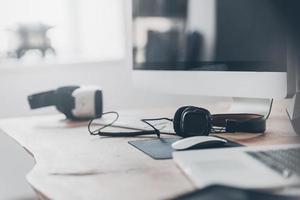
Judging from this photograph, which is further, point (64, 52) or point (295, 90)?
point (64, 52)

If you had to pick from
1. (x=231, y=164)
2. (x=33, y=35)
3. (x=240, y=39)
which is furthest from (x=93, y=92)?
(x=33, y=35)

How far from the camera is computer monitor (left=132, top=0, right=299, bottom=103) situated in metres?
1.06

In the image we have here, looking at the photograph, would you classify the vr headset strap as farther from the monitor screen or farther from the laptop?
the laptop

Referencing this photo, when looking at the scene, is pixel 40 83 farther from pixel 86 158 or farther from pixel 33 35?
pixel 86 158

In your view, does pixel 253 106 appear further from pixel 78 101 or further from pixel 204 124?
pixel 78 101

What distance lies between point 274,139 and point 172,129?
230 millimetres

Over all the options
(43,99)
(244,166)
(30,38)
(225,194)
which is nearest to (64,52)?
(30,38)

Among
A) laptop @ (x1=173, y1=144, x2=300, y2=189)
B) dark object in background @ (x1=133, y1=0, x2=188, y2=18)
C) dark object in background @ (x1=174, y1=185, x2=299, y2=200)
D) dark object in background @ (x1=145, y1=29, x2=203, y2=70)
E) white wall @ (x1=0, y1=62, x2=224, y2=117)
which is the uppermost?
dark object in background @ (x1=133, y1=0, x2=188, y2=18)

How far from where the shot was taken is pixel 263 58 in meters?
1.08

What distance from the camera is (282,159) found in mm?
763

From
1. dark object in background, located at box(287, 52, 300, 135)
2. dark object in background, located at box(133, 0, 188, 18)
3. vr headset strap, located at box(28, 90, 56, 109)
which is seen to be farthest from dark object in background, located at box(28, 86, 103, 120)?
dark object in background, located at box(287, 52, 300, 135)

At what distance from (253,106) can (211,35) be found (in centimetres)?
25

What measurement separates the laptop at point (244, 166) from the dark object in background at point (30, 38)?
54.0 inches

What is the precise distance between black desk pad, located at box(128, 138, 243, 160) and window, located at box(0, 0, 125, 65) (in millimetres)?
1152
